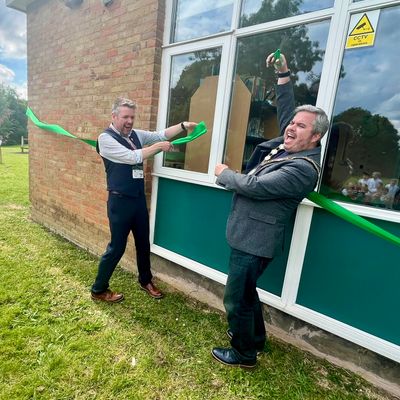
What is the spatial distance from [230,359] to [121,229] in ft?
5.00

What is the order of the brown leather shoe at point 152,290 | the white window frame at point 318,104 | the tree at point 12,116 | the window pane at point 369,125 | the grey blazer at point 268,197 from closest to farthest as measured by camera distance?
1. the grey blazer at point 268,197
2. the window pane at point 369,125
3. the white window frame at point 318,104
4. the brown leather shoe at point 152,290
5. the tree at point 12,116

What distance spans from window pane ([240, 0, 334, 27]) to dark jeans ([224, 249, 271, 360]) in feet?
6.68

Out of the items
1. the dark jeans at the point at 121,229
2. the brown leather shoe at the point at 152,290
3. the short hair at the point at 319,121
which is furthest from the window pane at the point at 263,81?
the brown leather shoe at the point at 152,290

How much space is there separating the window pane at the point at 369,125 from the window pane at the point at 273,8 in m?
0.51

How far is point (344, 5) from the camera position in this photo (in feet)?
6.84

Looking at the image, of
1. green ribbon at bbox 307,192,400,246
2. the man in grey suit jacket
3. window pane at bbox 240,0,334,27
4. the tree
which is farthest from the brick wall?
the tree

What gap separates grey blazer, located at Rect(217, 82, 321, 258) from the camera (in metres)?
1.77

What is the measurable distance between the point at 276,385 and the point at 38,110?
5.35 m

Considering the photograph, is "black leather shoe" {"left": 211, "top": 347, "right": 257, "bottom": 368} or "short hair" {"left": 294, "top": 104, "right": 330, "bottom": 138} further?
"black leather shoe" {"left": 211, "top": 347, "right": 257, "bottom": 368}

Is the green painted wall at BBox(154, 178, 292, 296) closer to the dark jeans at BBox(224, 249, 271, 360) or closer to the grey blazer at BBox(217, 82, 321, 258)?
the dark jeans at BBox(224, 249, 271, 360)

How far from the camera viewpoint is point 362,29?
6.71ft

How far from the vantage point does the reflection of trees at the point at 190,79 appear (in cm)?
290

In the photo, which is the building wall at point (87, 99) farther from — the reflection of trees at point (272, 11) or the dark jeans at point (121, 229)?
the reflection of trees at point (272, 11)

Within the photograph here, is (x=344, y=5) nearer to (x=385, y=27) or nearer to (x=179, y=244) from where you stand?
(x=385, y=27)
